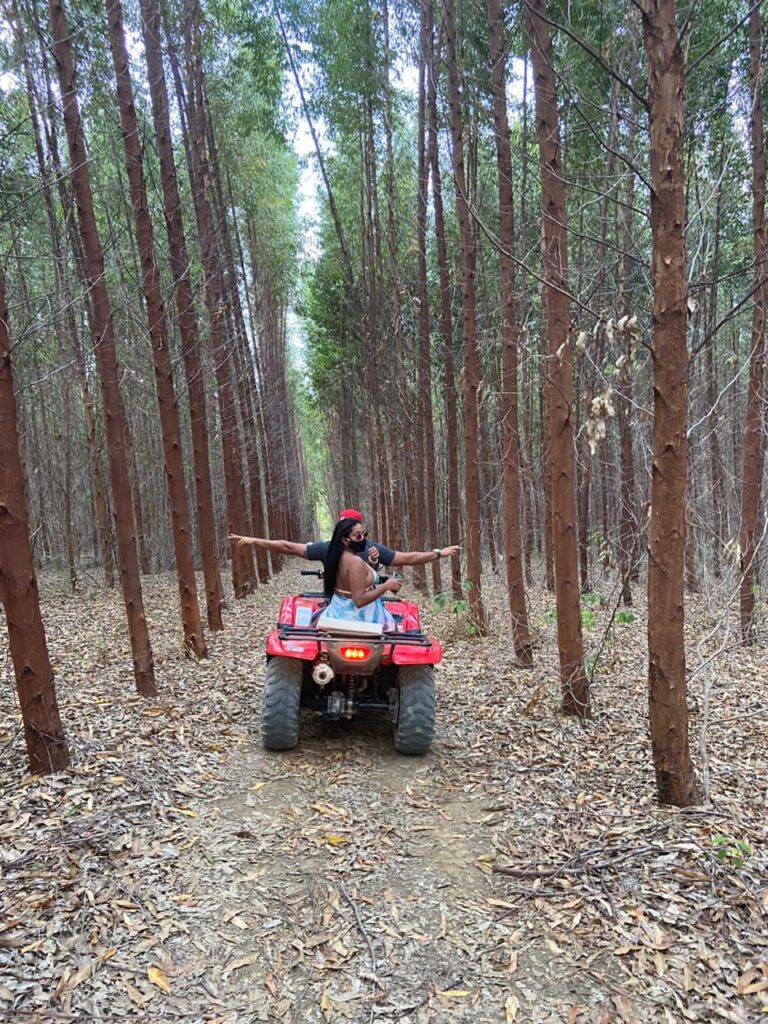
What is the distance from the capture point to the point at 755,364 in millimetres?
7480

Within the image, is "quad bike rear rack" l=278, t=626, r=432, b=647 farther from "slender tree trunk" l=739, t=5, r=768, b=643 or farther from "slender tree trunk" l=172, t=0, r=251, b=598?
"slender tree trunk" l=172, t=0, r=251, b=598

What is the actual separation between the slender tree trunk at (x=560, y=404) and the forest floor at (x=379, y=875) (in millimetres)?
554

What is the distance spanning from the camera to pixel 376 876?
3.29m

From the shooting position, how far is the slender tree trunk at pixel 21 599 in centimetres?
365

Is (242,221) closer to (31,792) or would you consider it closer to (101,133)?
(101,133)

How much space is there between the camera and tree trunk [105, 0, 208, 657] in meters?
6.49

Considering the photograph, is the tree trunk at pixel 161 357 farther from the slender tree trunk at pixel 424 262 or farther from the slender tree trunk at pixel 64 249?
the slender tree trunk at pixel 424 262

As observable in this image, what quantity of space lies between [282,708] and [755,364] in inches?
268

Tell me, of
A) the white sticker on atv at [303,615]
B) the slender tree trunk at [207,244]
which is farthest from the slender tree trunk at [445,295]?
the white sticker on atv at [303,615]

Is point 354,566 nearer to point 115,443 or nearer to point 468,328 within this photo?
point 115,443

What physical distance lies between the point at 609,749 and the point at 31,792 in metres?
3.90

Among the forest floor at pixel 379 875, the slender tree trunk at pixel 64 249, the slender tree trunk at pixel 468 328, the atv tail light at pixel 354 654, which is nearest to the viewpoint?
the forest floor at pixel 379 875

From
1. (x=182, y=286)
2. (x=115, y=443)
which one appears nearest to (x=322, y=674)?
(x=115, y=443)

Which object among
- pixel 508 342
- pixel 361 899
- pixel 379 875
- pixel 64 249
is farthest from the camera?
pixel 64 249
